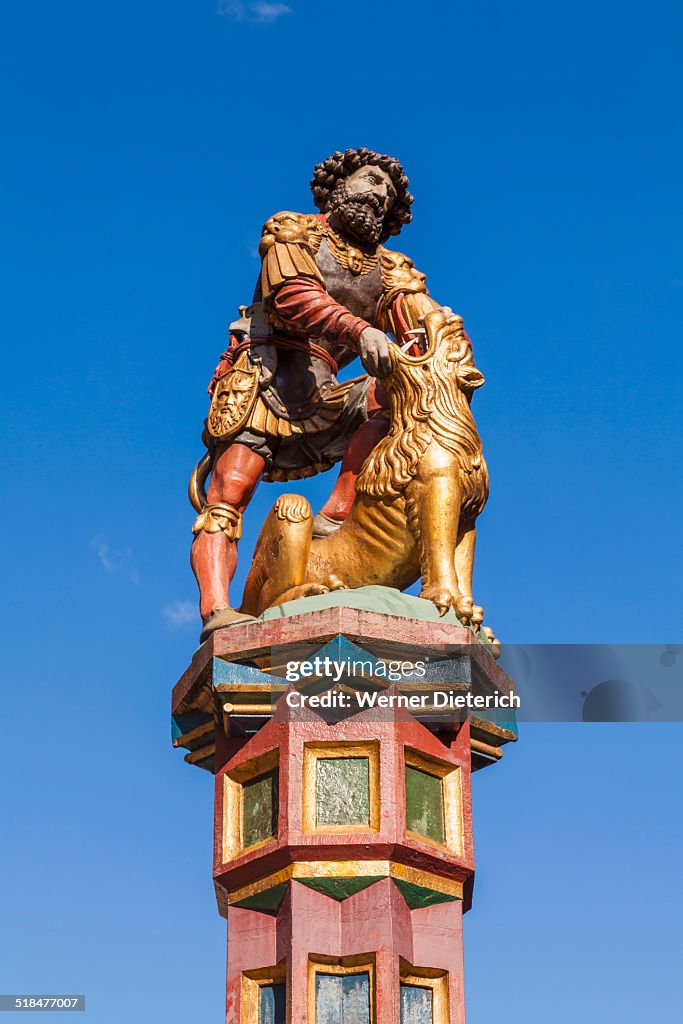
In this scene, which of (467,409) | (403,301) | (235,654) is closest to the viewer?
(235,654)

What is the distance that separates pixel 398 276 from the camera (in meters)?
11.0

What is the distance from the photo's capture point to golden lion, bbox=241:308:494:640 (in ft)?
31.5

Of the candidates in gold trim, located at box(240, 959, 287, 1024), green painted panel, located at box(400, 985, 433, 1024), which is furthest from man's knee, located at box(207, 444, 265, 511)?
green painted panel, located at box(400, 985, 433, 1024)

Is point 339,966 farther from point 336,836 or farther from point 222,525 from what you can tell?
point 222,525

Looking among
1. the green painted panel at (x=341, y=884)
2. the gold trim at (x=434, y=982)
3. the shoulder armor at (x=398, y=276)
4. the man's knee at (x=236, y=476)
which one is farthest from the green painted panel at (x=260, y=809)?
the shoulder armor at (x=398, y=276)

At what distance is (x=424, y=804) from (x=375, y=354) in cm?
280

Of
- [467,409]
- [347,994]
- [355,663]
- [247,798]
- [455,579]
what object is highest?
[467,409]

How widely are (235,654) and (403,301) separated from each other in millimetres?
2972

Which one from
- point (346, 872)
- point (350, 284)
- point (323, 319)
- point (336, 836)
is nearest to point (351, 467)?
point (323, 319)

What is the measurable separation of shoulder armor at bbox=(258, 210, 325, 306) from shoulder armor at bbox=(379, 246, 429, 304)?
506mm

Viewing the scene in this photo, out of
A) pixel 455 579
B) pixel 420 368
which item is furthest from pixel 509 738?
pixel 420 368

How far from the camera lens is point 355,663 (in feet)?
29.1

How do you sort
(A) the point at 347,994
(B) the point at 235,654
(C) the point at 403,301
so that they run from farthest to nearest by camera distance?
(C) the point at 403,301 → (B) the point at 235,654 → (A) the point at 347,994

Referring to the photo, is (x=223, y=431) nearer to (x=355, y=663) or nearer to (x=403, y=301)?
(x=403, y=301)
